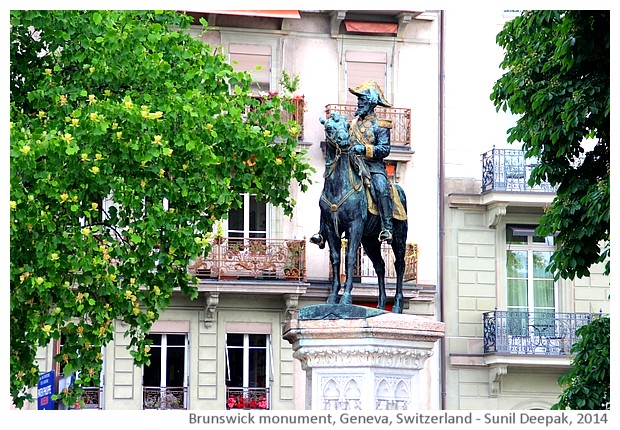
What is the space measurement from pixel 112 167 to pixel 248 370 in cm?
1047

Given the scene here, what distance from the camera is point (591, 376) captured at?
21.4m

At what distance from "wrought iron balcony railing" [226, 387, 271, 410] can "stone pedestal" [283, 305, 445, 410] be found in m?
13.4

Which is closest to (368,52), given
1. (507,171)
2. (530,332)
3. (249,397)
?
(507,171)

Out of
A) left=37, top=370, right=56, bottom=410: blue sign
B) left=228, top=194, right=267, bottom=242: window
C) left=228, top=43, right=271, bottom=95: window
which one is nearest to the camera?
left=37, top=370, right=56, bottom=410: blue sign

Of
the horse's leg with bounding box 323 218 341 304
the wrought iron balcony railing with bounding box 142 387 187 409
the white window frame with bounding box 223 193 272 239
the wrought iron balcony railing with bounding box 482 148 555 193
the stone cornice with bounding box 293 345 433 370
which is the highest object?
the wrought iron balcony railing with bounding box 482 148 555 193

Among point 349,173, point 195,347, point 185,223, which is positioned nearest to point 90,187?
point 185,223

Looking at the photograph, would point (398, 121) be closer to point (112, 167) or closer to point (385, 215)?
point (112, 167)

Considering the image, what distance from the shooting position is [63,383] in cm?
2347

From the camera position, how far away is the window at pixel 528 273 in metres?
33.8

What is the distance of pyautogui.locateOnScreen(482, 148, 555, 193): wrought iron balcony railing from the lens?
1314 inches

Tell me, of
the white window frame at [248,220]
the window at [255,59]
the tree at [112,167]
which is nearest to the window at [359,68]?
the window at [255,59]

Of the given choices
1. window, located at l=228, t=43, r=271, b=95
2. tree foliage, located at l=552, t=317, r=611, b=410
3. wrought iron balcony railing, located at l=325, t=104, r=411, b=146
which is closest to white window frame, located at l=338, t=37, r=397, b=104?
wrought iron balcony railing, located at l=325, t=104, r=411, b=146

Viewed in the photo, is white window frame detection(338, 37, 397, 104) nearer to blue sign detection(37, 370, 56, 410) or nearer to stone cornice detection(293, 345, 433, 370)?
blue sign detection(37, 370, 56, 410)
